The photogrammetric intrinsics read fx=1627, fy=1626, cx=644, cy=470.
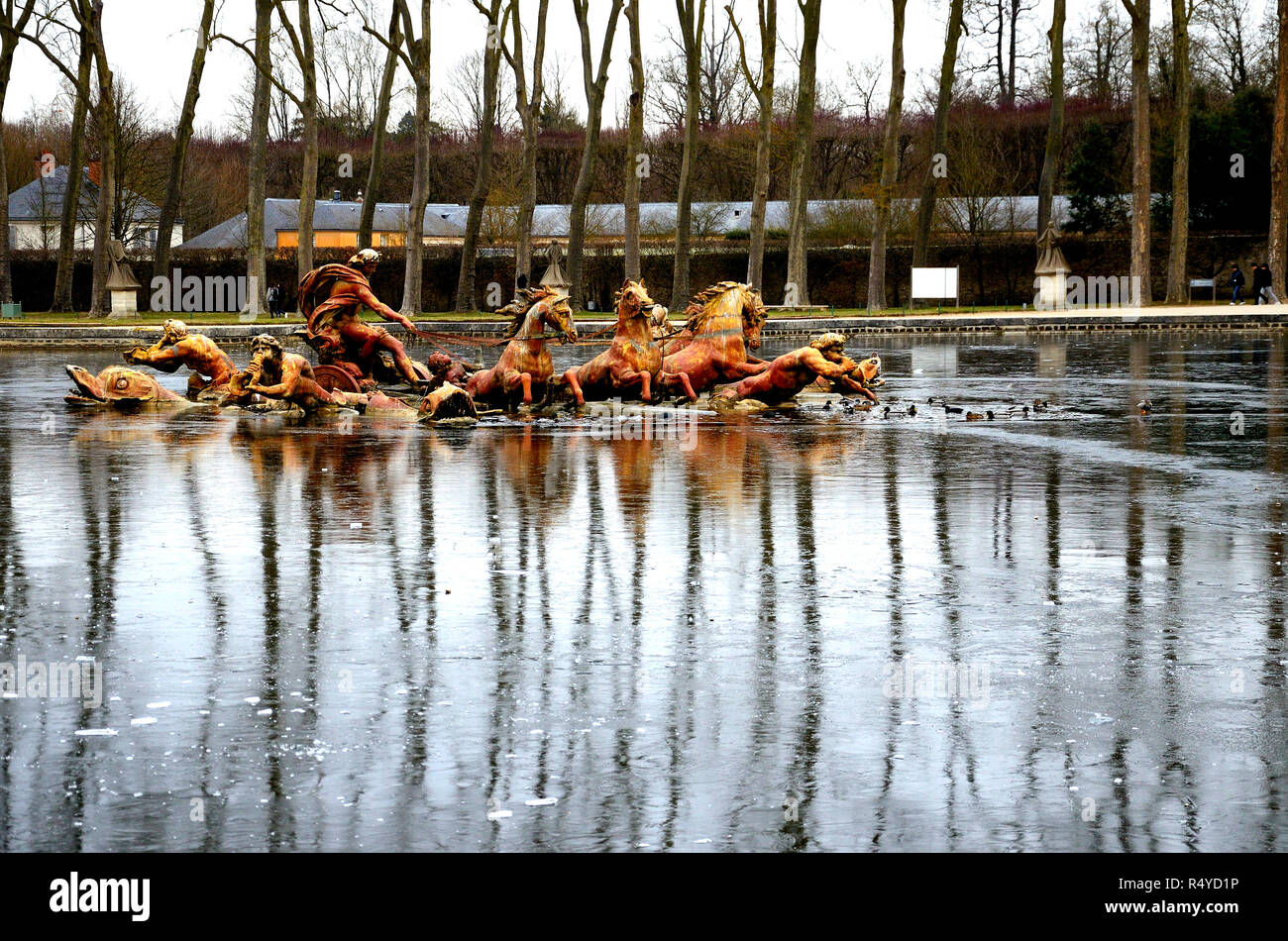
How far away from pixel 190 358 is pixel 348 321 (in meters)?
2.76

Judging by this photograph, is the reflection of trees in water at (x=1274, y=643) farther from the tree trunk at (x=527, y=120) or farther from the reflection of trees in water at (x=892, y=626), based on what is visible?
the tree trunk at (x=527, y=120)

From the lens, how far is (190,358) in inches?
809

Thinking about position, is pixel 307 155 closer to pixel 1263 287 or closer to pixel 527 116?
pixel 527 116

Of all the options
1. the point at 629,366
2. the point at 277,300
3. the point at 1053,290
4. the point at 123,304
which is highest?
the point at 277,300

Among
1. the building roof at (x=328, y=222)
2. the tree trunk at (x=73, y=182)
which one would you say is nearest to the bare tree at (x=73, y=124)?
the tree trunk at (x=73, y=182)

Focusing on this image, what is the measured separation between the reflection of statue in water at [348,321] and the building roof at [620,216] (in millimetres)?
42011

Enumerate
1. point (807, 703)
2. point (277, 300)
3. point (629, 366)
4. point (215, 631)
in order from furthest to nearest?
1. point (277, 300)
2. point (629, 366)
3. point (215, 631)
4. point (807, 703)

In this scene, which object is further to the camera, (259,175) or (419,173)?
(419,173)

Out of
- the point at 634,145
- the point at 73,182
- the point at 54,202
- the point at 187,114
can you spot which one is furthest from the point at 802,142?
the point at 54,202

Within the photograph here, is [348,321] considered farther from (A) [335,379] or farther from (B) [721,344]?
(B) [721,344]

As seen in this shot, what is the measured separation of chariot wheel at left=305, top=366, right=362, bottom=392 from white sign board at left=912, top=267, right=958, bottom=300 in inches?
1188

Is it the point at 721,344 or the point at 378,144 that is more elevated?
the point at 378,144

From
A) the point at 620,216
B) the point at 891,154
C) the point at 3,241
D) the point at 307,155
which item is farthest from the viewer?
the point at 620,216
